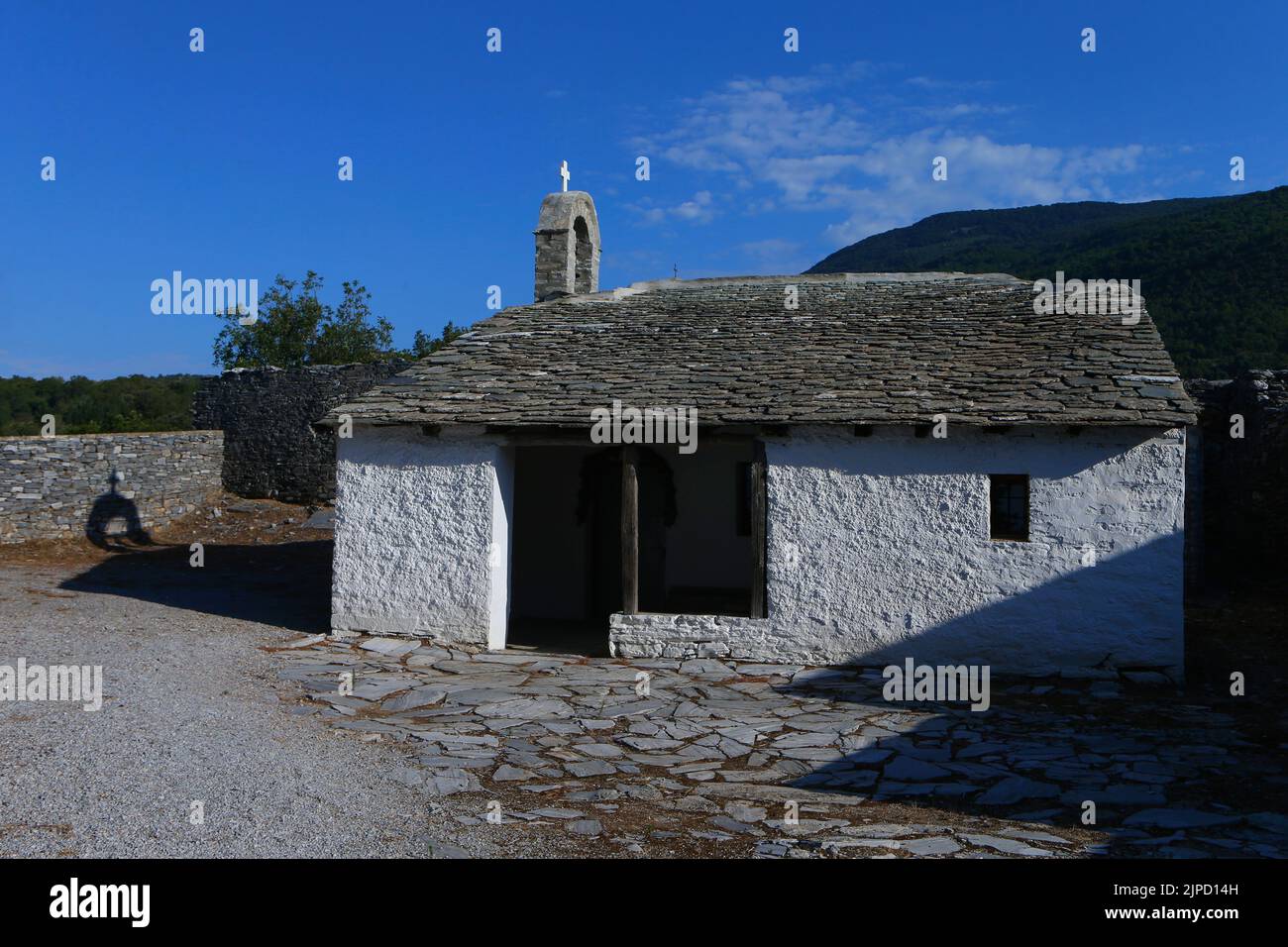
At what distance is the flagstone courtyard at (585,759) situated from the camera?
5340mm

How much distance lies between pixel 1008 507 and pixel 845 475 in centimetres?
171

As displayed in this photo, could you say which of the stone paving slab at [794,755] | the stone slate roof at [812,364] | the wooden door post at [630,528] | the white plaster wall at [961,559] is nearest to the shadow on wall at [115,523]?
the stone slate roof at [812,364]

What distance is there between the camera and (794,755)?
722 cm

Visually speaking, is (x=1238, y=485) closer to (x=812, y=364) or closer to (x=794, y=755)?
(x=812, y=364)

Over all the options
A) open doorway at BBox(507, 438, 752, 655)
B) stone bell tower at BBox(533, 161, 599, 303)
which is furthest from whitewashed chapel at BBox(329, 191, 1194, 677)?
stone bell tower at BBox(533, 161, 599, 303)

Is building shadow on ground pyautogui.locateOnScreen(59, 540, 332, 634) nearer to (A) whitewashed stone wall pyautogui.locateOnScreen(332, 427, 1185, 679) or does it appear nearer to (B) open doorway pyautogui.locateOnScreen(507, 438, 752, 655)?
(A) whitewashed stone wall pyautogui.locateOnScreen(332, 427, 1185, 679)

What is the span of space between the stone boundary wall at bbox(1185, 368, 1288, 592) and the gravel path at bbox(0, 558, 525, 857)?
12.4 meters

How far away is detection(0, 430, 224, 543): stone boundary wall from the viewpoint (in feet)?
55.3

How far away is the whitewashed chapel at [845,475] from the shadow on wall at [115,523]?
30.3ft

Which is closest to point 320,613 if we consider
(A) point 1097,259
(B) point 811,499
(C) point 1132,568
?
(B) point 811,499

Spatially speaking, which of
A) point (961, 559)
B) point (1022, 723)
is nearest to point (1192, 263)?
point (961, 559)

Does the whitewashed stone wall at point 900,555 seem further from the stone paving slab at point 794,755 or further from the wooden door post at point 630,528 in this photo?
the stone paving slab at point 794,755
